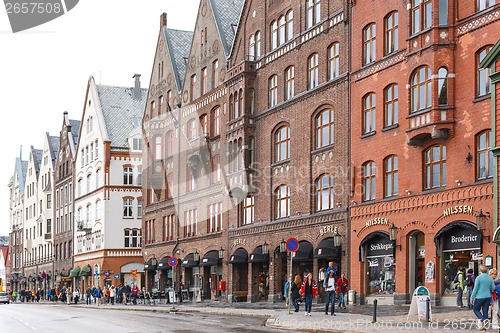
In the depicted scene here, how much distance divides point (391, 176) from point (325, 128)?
7048 millimetres

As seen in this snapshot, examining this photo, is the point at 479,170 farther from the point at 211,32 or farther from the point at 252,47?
the point at 211,32

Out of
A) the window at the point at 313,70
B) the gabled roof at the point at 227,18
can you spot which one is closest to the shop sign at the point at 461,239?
the window at the point at 313,70

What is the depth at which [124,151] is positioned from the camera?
90062 millimetres

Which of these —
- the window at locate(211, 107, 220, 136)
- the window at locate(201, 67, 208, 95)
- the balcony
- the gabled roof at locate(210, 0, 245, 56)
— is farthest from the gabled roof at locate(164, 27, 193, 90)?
the balcony

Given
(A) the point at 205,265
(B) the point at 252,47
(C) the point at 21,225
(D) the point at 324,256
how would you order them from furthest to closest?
1. (C) the point at 21,225
2. (A) the point at 205,265
3. (B) the point at 252,47
4. (D) the point at 324,256

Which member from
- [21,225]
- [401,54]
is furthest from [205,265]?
[21,225]

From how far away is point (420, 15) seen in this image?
38.6 m

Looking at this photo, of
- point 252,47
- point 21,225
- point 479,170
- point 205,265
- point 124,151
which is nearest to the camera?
point 479,170

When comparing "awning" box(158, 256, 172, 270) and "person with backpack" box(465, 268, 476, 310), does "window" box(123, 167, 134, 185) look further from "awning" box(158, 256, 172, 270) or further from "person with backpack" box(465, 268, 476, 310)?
"person with backpack" box(465, 268, 476, 310)

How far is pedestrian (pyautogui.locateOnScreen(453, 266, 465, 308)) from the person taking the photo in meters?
35.2

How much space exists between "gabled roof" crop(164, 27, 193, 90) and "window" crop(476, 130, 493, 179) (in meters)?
38.3

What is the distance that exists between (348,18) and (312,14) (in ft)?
14.4

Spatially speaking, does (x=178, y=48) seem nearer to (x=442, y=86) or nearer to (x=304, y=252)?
(x=304, y=252)

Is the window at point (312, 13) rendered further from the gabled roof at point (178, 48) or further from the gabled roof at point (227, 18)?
the gabled roof at point (178, 48)
